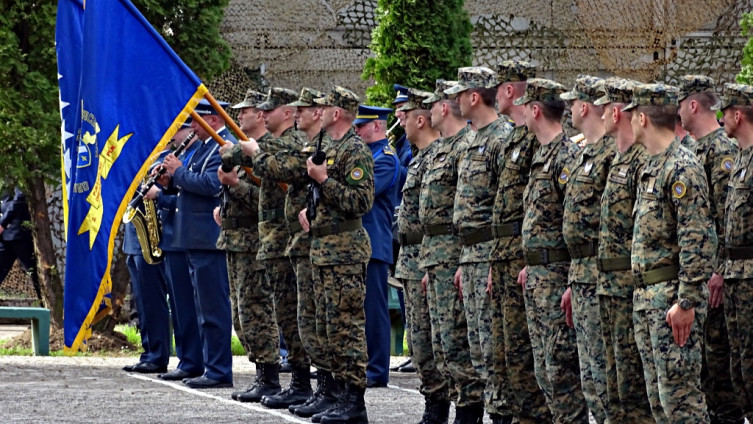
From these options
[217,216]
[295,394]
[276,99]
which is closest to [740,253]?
[295,394]

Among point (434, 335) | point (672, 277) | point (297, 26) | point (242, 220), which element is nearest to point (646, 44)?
point (297, 26)

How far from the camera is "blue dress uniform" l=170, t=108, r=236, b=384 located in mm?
11383

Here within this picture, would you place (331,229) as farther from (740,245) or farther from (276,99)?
(740,245)

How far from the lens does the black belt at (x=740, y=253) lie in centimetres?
764

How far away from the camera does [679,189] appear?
22.1 ft

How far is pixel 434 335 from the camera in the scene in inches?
345

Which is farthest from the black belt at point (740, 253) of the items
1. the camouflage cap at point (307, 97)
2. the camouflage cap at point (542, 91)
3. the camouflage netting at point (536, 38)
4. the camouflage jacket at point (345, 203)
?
the camouflage netting at point (536, 38)

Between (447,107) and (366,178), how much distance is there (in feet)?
2.63

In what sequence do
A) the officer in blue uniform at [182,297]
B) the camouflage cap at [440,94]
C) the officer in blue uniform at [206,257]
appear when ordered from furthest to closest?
the officer in blue uniform at [182,297], the officer in blue uniform at [206,257], the camouflage cap at [440,94]

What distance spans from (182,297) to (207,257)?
0.70 metres

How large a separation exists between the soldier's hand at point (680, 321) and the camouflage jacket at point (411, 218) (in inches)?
108

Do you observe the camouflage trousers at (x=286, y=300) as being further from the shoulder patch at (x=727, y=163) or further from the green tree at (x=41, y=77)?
the green tree at (x=41, y=77)

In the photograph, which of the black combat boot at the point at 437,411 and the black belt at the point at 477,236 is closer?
the black belt at the point at 477,236

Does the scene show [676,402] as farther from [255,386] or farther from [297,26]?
[297,26]
